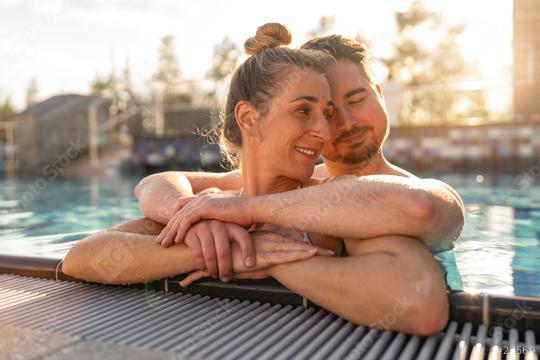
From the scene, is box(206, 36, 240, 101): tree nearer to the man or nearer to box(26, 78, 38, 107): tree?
box(26, 78, 38, 107): tree

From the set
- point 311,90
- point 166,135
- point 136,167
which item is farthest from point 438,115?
point 311,90

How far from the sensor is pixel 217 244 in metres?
1.66

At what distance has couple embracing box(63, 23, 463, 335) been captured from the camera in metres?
1.49

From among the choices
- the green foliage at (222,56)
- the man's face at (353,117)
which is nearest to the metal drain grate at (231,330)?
the man's face at (353,117)

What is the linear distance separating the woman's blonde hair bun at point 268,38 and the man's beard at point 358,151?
1.58 feet

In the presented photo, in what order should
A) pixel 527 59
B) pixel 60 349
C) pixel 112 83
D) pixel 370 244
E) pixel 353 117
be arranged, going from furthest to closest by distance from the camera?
pixel 112 83 → pixel 527 59 → pixel 353 117 → pixel 370 244 → pixel 60 349

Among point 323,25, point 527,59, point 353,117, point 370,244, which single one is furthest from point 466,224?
point 323,25

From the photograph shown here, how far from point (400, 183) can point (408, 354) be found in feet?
1.56

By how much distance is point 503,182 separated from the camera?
26.8 feet

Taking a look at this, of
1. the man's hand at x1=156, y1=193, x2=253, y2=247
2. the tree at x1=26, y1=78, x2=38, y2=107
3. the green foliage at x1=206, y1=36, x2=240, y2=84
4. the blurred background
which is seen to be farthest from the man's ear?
the tree at x1=26, y1=78, x2=38, y2=107

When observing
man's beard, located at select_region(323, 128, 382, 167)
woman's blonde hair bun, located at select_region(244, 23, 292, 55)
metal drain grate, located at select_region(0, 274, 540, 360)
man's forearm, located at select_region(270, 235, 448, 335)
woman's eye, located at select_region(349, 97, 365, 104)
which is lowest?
metal drain grate, located at select_region(0, 274, 540, 360)

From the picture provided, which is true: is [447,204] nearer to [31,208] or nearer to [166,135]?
[31,208]

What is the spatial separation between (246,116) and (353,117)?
512mm

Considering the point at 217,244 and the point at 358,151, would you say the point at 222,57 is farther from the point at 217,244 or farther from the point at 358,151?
the point at 217,244
